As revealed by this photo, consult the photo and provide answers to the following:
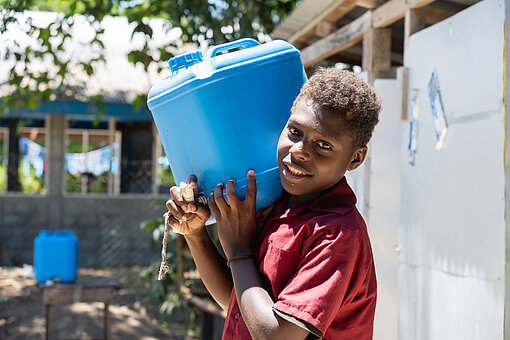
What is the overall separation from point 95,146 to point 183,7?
11.5 m

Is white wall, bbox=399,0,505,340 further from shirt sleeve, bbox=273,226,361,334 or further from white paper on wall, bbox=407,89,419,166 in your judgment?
shirt sleeve, bbox=273,226,361,334

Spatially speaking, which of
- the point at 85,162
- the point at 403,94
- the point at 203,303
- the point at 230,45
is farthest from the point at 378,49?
the point at 85,162

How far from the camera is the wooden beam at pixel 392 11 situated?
2.68 metres

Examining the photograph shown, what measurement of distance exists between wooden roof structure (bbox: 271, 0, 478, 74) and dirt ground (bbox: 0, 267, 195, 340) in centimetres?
309

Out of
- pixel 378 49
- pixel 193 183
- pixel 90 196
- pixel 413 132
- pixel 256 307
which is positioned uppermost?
pixel 378 49

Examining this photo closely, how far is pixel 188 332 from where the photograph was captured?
5.82 metres

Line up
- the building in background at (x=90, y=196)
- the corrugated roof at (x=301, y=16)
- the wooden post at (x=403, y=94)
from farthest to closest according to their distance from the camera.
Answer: the building in background at (x=90, y=196) → the corrugated roof at (x=301, y=16) → the wooden post at (x=403, y=94)

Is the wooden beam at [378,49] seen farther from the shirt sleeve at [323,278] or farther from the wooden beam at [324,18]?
the shirt sleeve at [323,278]

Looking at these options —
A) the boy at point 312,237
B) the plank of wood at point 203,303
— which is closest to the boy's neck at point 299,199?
the boy at point 312,237

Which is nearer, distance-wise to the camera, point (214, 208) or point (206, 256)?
point (214, 208)

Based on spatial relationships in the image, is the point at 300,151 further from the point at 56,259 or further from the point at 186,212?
the point at 56,259

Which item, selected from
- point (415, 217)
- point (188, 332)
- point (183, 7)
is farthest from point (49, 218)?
point (415, 217)

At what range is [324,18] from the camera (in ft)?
12.3

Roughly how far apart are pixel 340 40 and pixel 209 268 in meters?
2.32
